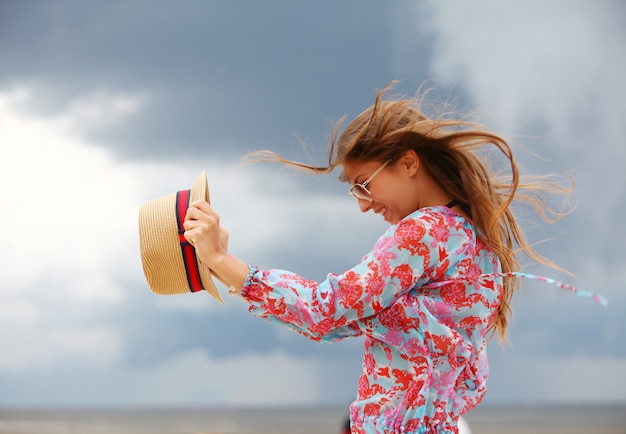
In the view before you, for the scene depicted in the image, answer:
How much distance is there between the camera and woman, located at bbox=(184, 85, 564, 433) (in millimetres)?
2559

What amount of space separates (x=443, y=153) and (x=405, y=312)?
22.8 inches

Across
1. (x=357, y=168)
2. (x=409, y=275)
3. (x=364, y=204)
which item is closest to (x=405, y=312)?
(x=409, y=275)

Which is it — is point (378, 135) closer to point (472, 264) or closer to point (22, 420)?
point (472, 264)

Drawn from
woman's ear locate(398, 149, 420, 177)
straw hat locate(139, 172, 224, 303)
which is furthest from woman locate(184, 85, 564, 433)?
straw hat locate(139, 172, 224, 303)

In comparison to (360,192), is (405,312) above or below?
below

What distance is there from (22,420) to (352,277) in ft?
133

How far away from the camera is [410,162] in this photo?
2791 millimetres

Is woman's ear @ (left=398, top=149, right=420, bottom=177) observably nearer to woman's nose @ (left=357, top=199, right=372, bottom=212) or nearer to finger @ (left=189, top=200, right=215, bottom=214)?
woman's nose @ (left=357, top=199, right=372, bottom=212)

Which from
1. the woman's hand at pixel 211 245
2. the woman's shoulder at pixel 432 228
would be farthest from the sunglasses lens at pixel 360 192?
the woman's hand at pixel 211 245

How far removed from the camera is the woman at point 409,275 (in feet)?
8.39

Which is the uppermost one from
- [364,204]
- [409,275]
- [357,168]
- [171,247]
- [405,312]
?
[357,168]

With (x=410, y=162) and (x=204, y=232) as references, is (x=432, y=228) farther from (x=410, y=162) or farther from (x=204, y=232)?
(x=204, y=232)

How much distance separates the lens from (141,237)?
2.82 metres

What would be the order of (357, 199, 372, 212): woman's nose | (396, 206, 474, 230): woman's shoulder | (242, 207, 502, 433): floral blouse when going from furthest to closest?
(357, 199, 372, 212): woman's nose, (396, 206, 474, 230): woman's shoulder, (242, 207, 502, 433): floral blouse
